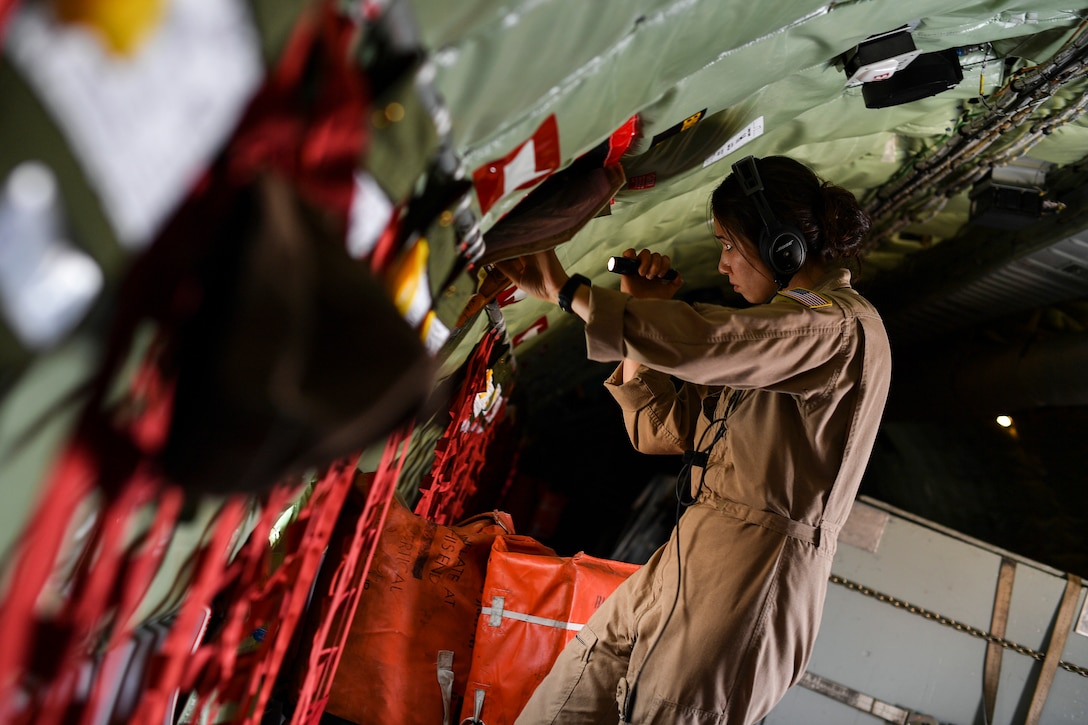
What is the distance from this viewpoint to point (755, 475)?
1826 mm

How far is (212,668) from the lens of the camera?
4.31 ft

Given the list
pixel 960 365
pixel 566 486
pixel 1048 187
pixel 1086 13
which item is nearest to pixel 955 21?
pixel 1086 13

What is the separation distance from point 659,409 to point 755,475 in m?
0.49

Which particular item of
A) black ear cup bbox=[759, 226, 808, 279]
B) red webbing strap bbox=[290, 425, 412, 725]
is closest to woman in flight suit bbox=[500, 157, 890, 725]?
black ear cup bbox=[759, 226, 808, 279]

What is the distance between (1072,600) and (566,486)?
3.49m

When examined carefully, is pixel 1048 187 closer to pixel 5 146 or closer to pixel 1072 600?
pixel 1072 600

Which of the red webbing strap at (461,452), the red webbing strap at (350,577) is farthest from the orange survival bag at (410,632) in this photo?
the red webbing strap at (350,577)

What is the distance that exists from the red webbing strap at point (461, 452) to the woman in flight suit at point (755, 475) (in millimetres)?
1168

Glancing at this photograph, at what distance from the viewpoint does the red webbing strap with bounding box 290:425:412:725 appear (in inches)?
66.1

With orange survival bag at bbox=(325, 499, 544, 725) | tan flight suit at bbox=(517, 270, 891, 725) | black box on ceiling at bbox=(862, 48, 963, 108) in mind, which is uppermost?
black box on ceiling at bbox=(862, 48, 963, 108)

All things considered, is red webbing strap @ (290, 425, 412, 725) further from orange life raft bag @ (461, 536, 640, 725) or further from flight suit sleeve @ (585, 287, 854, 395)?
orange life raft bag @ (461, 536, 640, 725)

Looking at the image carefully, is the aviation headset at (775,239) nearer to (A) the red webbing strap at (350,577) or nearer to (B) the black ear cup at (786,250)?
(B) the black ear cup at (786,250)

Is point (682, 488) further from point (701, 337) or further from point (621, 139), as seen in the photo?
point (621, 139)

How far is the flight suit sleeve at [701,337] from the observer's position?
1441 mm
